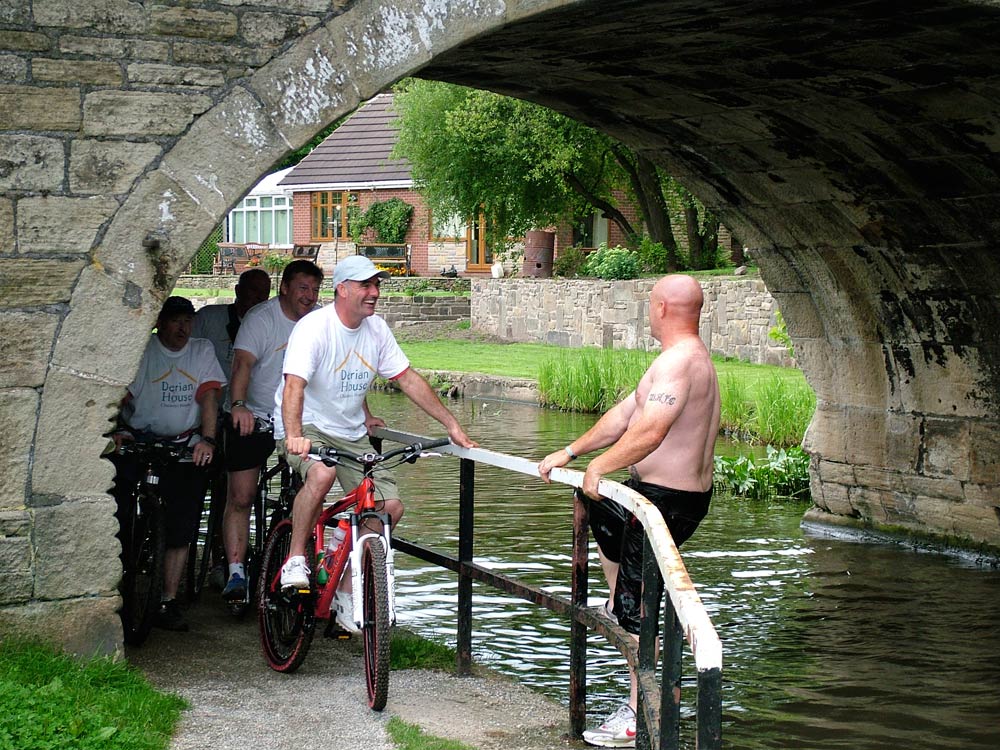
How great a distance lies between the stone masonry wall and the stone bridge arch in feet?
35.1

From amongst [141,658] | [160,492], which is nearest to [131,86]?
[160,492]

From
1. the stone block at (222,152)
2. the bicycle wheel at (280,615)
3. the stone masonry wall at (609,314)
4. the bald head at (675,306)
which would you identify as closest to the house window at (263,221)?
the stone masonry wall at (609,314)

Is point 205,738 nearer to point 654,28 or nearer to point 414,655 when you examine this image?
point 414,655

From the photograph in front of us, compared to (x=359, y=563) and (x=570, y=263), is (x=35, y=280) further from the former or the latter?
(x=570, y=263)

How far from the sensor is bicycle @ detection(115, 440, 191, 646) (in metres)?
7.01

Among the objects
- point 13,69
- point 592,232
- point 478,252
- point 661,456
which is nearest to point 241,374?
point 13,69

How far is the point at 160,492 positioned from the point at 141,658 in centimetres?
82

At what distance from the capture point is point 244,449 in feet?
24.6

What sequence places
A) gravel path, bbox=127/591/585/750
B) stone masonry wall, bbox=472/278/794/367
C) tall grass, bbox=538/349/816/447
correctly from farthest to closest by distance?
stone masonry wall, bbox=472/278/794/367 → tall grass, bbox=538/349/816/447 → gravel path, bbox=127/591/585/750

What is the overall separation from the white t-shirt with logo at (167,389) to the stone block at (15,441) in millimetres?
1265

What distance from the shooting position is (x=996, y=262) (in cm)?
997

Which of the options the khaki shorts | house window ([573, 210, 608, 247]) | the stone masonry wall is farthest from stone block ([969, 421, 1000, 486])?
house window ([573, 210, 608, 247])

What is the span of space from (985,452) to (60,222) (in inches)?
275

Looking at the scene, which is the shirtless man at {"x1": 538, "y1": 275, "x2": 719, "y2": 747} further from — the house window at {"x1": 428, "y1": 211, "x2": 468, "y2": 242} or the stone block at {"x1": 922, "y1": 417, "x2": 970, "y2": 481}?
the house window at {"x1": 428, "y1": 211, "x2": 468, "y2": 242}
